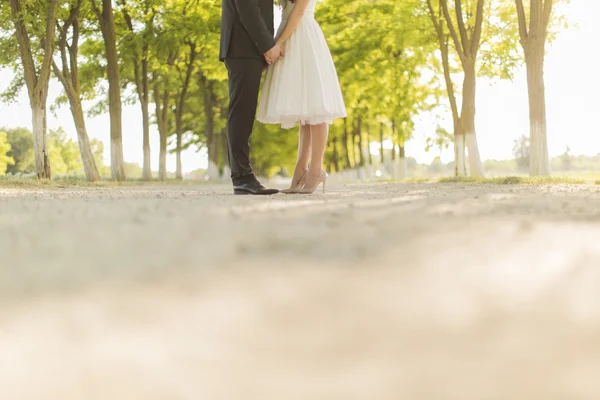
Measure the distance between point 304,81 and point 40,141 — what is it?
37.4 ft

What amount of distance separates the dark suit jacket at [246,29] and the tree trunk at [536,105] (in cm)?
911

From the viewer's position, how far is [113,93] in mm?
20766

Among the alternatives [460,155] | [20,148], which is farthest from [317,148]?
[20,148]

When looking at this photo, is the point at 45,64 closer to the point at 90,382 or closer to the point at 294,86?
the point at 294,86

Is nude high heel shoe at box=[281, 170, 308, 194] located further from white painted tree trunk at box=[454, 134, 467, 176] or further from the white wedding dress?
white painted tree trunk at box=[454, 134, 467, 176]

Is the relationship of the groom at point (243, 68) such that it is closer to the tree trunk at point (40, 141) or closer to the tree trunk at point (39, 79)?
the tree trunk at point (40, 141)

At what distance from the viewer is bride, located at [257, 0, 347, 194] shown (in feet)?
23.3

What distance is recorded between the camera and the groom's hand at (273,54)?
22.8 ft

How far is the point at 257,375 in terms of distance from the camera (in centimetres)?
108

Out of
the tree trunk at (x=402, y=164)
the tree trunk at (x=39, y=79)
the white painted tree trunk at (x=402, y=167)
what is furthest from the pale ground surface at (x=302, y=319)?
the white painted tree trunk at (x=402, y=167)

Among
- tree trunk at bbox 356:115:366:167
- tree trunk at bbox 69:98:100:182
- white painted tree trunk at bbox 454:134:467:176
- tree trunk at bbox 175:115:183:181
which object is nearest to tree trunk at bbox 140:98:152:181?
tree trunk at bbox 175:115:183:181

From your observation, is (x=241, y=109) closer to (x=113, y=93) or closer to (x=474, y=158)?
(x=474, y=158)

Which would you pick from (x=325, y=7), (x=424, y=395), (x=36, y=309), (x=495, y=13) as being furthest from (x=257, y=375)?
(x=325, y=7)

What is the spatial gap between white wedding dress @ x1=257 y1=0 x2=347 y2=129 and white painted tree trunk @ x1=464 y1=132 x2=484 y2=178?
36.2ft
